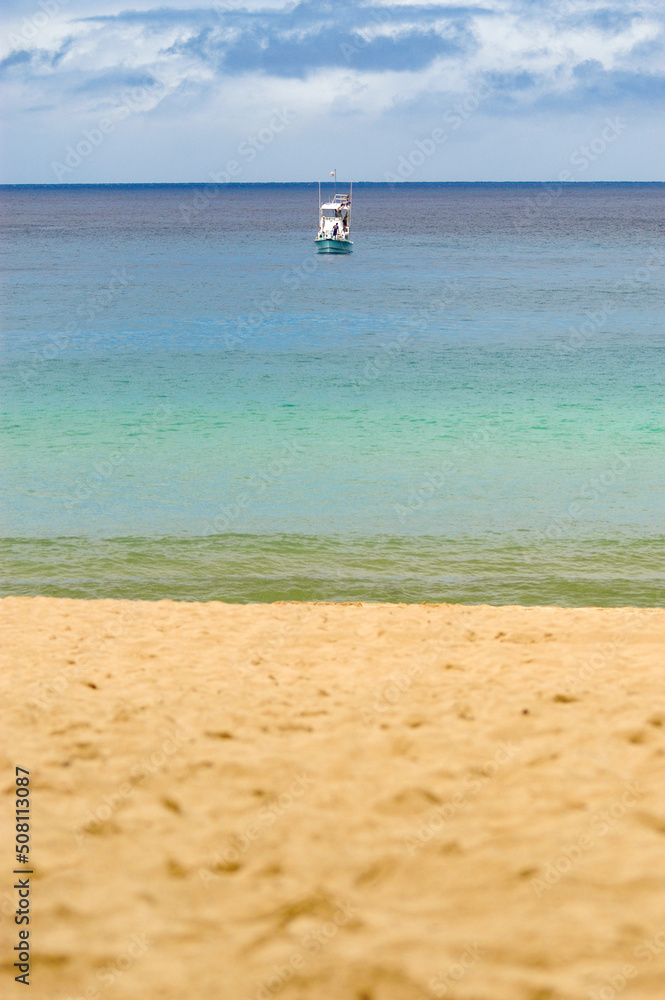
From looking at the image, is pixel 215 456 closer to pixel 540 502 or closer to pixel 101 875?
pixel 540 502

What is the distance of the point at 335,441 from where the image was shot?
67.5 feet

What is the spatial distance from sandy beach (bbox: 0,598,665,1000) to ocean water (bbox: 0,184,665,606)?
4.46 metres

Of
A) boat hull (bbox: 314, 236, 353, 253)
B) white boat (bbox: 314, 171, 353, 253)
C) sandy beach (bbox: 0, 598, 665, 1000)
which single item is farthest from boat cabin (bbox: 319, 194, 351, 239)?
sandy beach (bbox: 0, 598, 665, 1000)

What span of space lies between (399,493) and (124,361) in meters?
16.1

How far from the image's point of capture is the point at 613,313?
3931 cm

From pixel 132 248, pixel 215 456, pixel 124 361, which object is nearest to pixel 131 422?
pixel 215 456

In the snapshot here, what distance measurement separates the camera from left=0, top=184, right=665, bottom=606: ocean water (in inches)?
524

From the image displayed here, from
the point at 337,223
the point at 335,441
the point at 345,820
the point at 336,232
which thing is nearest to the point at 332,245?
the point at 336,232

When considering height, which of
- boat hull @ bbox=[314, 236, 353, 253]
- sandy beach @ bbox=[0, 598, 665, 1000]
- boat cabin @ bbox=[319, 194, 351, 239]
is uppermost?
boat cabin @ bbox=[319, 194, 351, 239]

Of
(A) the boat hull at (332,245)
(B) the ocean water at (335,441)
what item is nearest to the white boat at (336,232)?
(A) the boat hull at (332,245)

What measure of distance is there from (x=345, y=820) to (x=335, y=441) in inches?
610

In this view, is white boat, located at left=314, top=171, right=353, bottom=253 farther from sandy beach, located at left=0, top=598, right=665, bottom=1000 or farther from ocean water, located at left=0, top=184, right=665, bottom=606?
sandy beach, located at left=0, top=598, right=665, bottom=1000

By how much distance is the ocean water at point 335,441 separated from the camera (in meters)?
13.3

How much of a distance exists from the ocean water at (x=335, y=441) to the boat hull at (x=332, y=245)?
→ 703 inches
